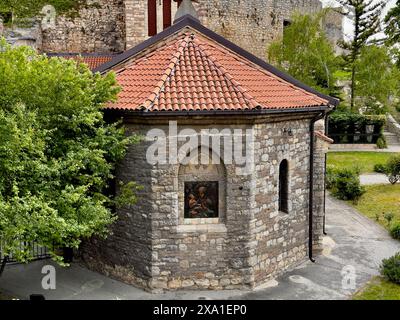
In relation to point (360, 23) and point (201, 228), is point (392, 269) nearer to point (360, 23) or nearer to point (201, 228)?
point (201, 228)

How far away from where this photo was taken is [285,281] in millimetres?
12281

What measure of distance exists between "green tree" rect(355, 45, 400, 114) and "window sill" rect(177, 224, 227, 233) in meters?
27.4

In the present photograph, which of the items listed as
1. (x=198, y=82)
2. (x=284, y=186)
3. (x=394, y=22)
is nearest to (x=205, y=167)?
(x=198, y=82)

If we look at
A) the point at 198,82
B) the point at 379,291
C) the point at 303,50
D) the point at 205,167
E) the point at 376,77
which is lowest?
the point at 379,291

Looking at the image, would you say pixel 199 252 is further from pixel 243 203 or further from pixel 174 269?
pixel 243 203

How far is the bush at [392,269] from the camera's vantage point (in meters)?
12.3

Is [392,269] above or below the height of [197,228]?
below

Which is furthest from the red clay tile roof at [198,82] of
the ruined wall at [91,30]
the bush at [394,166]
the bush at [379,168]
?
the bush at [379,168]

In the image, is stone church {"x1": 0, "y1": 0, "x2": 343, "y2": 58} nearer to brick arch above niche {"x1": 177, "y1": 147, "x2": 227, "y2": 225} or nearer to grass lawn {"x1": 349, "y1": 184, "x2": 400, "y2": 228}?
brick arch above niche {"x1": 177, "y1": 147, "x2": 227, "y2": 225}

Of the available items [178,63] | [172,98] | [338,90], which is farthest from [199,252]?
[338,90]

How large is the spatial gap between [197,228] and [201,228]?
0.09 metres

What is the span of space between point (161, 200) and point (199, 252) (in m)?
1.50

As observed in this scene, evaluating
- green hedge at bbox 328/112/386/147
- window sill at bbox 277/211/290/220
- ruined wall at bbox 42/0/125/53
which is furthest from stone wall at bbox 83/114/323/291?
green hedge at bbox 328/112/386/147

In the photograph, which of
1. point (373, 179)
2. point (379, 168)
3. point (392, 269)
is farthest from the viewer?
point (379, 168)
